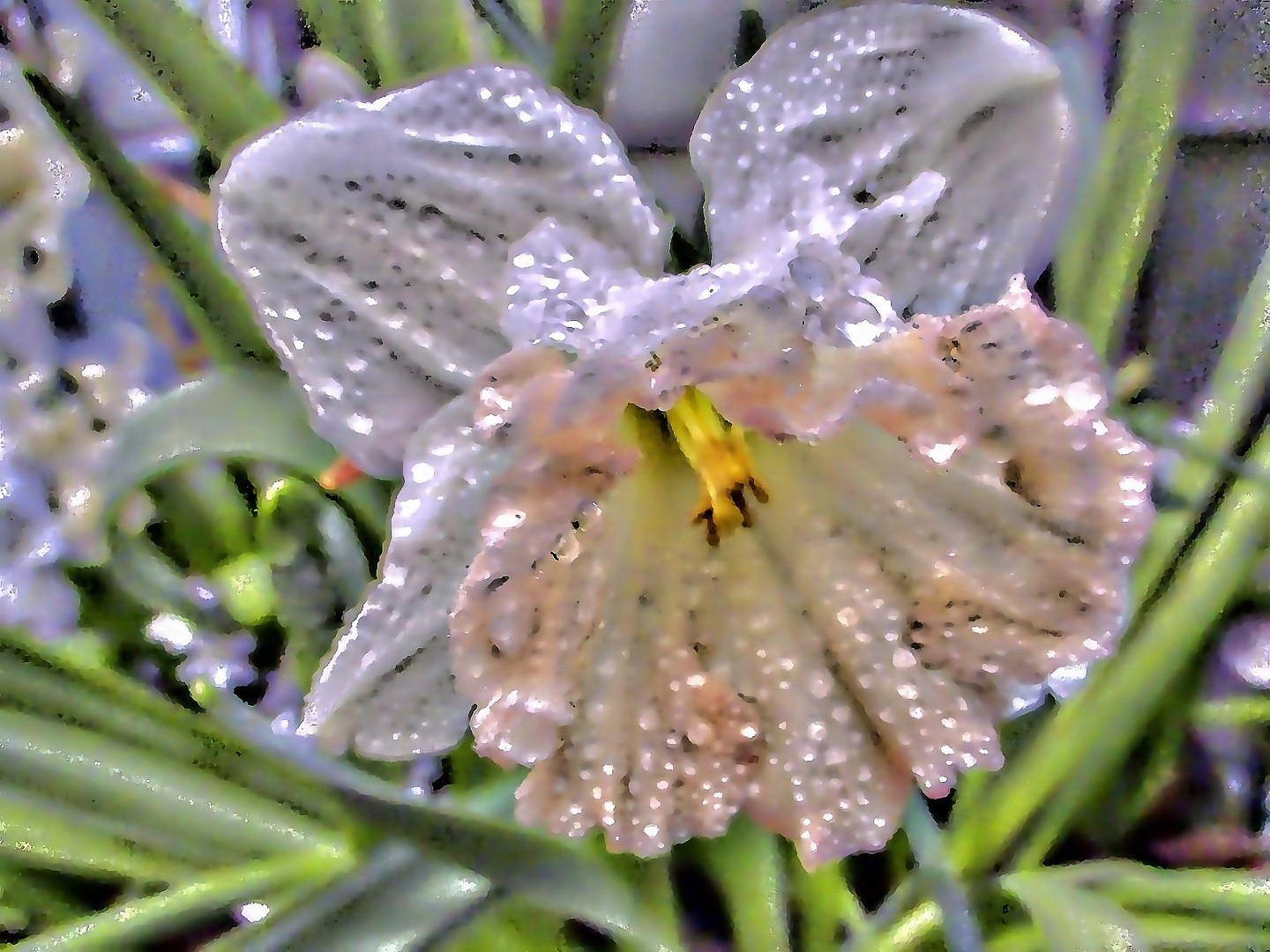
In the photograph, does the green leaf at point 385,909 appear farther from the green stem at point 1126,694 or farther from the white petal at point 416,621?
the green stem at point 1126,694

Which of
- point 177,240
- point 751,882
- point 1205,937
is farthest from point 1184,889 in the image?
point 177,240

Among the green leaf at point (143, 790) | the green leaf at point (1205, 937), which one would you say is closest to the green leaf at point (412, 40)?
the green leaf at point (143, 790)

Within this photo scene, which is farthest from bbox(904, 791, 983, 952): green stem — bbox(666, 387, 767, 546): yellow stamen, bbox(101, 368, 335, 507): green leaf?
bbox(101, 368, 335, 507): green leaf

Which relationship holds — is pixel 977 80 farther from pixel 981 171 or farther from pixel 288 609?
pixel 288 609

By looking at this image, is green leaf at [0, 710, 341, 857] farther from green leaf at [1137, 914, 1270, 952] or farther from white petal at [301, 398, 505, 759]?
green leaf at [1137, 914, 1270, 952]

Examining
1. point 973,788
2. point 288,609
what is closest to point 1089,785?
point 973,788

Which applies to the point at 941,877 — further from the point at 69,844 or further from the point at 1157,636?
the point at 69,844
